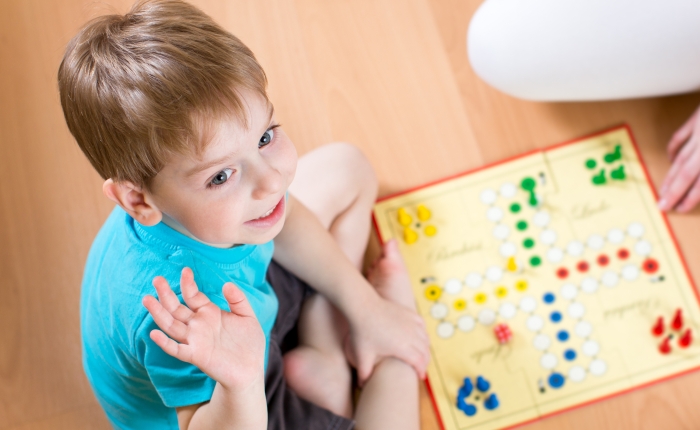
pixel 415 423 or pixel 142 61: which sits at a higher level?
pixel 142 61

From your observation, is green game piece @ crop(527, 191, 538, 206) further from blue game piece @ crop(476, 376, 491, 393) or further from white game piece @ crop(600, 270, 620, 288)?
blue game piece @ crop(476, 376, 491, 393)

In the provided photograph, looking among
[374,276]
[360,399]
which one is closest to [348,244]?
[374,276]

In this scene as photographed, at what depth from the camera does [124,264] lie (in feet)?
2.27

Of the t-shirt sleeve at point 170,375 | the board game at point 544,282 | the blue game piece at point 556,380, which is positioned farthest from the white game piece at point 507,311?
the t-shirt sleeve at point 170,375

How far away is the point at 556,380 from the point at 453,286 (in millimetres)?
207

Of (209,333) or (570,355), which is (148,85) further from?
(570,355)

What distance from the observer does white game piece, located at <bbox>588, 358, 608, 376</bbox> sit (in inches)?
37.7

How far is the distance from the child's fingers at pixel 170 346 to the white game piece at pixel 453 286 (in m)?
0.56

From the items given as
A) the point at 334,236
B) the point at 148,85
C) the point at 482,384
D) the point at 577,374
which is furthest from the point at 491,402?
the point at 148,85

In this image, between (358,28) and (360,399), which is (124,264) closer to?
(360,399)

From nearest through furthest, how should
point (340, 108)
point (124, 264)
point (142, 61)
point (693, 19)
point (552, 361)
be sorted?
point (142, 61), point (124, 264), point (693, 19), point (552, 361), point (340, 108)

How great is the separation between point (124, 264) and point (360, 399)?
0.40 metres

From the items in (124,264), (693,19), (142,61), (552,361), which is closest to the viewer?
(142,61)

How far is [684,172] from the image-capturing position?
99 centimetres
